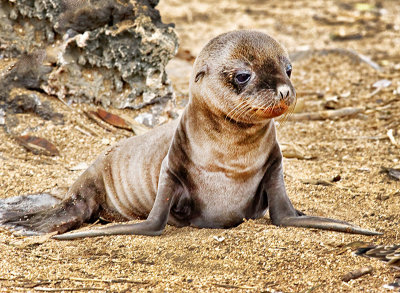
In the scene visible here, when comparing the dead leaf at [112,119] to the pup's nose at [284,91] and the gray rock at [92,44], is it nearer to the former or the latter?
the gray rock at [92,44]

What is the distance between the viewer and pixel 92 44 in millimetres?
6227

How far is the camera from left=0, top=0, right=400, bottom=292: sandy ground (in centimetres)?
338

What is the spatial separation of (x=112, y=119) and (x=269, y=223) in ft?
8.58

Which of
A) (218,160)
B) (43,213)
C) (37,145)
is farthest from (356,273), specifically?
(37,145)

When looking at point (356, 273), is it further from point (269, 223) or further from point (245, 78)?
point (245, 78)

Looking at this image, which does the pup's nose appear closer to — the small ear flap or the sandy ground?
the small ear flap

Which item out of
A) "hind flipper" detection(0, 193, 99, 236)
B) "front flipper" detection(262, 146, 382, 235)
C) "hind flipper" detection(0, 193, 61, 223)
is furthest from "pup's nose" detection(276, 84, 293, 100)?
"hind flipper" detection(0, 193, 61, 223)

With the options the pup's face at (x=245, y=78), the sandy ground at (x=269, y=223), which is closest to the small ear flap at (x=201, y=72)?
the pup's face at (x=245, y=78)

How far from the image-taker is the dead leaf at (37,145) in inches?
234

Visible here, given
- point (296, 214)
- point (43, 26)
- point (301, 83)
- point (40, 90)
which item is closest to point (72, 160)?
point (40, 90)

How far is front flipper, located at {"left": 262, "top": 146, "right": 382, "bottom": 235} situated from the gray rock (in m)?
2.38

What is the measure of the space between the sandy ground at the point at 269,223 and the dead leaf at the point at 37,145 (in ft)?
0.22

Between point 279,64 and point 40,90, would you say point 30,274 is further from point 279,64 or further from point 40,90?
point 40,90

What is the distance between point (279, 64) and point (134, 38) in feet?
8.49
